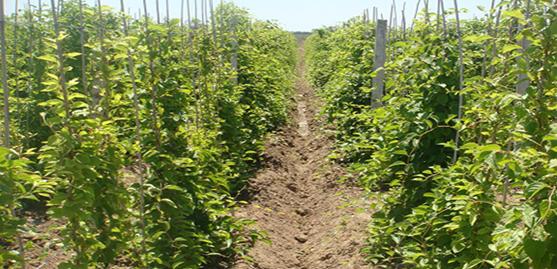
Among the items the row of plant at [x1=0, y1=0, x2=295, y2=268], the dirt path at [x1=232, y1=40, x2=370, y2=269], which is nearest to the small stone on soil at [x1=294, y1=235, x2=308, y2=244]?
the dirt path at [x1=232, y1=40, x2=370, y2=269]

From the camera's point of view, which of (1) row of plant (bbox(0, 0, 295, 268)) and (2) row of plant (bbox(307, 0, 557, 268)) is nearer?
(2) row of plant (bbox(307, 0, 557, 268))

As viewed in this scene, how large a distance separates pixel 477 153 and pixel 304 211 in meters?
4.22

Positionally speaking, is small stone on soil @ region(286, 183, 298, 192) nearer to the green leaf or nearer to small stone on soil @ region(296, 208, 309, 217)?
small stone on soil @ region(296, 208, 309, 217)

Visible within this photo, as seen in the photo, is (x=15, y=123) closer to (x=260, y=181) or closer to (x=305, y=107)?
(x=260, y=181)

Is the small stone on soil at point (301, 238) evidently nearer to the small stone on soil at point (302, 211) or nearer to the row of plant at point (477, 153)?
the small stone on soil at point (302, 211)

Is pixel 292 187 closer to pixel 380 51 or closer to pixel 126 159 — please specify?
pixel 380 51

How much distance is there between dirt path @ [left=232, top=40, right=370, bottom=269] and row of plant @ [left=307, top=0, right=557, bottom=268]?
59 cm

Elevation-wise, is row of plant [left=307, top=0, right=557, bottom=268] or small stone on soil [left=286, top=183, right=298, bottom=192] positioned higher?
row of plant [left=307, top=0, right=557, bottom=268]

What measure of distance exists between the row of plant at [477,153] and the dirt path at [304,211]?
1.92 feet

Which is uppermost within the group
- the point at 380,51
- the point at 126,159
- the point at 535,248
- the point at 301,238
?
the point at 380,51

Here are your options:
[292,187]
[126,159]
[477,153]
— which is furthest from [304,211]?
[477,153]

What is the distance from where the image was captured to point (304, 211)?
22.2ft

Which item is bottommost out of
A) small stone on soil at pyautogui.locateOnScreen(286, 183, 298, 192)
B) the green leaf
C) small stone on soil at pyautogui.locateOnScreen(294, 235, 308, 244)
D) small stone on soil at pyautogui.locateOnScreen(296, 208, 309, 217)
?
small stone on soil at pyautogui.locateOnScreen(294, 235, 308, 244)

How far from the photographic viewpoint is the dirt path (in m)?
5.18
